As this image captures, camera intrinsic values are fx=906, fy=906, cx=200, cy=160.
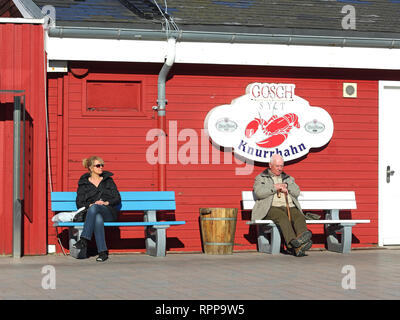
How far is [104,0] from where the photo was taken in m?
13.3

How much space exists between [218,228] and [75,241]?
1935 mm

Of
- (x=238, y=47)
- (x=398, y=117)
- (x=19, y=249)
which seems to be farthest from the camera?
(x=398, y=117)

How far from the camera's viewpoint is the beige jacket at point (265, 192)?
A: 487 inches

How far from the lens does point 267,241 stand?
12.8m

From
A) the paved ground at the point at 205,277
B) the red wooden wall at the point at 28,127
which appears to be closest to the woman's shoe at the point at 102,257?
the paved ground at the point at 205,277

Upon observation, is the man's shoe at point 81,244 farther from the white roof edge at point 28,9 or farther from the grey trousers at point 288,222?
the white roof edge at point 28,9

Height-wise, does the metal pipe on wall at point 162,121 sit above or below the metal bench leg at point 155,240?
above

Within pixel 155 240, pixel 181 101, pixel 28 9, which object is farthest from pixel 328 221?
pixel 28 9

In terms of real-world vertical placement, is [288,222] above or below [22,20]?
below

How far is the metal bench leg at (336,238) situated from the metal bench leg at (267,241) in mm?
974

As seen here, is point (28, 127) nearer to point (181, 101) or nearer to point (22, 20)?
point (22, 20)

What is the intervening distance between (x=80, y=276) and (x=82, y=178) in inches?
97.8

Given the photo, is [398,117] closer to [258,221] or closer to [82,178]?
[258,221]
